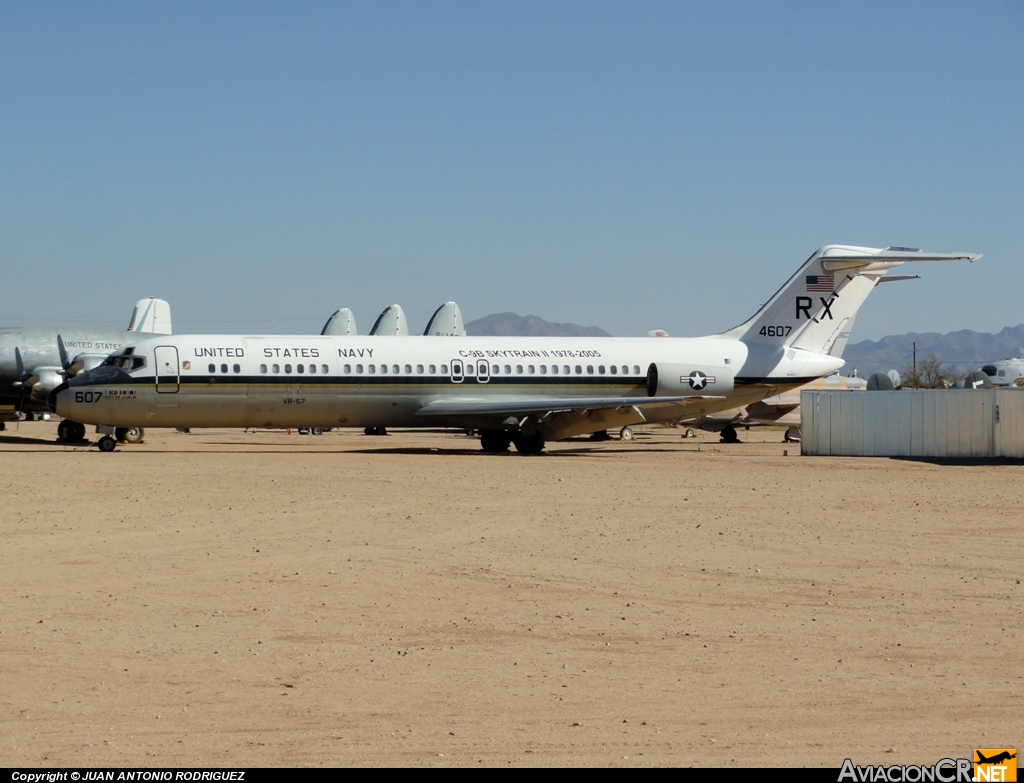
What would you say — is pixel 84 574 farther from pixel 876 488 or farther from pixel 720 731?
pixel 876 488

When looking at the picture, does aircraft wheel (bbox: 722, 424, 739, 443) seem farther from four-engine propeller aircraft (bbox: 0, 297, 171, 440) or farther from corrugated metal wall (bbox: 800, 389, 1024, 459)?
four-engine propeller aircraft (bbox: 0, 297, 171, 440)

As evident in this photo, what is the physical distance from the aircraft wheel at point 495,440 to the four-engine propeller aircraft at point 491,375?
0.04m

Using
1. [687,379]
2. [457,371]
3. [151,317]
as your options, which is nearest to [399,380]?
[457,371]

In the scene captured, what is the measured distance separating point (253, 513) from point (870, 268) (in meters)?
24.8

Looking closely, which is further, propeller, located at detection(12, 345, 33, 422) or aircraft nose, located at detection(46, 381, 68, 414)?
propeller, located at detection(12, 345, 33, 422)

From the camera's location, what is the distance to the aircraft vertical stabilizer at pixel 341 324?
230 feet

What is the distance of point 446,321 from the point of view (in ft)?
227

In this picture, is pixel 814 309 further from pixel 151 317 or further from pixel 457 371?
pixel 151 317

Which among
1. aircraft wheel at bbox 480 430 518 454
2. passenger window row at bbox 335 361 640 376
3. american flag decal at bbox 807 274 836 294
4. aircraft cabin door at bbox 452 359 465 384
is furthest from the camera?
american flag decal at bbox 807 274 836 294

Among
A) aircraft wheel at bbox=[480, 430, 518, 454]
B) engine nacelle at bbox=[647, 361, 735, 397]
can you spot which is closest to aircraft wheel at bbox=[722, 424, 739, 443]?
engine nacelle at bbox=[647, 361, 735, 397]

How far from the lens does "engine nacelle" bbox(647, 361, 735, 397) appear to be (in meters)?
35.8

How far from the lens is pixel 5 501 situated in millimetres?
19062

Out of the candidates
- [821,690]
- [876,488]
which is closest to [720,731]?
[821,690]

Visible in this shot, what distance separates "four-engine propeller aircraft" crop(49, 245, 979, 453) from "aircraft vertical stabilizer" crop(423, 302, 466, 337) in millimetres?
31179
